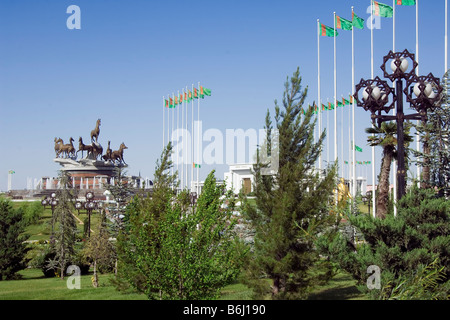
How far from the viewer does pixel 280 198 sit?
13.0 metres

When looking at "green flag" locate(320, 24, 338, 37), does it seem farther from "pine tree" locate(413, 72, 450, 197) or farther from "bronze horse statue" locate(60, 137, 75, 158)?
"bronze horse statue" locate(60, 137, 75, 158)

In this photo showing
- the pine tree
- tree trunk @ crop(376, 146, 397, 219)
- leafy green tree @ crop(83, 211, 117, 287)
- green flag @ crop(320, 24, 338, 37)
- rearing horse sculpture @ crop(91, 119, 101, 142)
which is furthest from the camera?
rearing horse sculpture @ crop(91, 119, 101, 142)

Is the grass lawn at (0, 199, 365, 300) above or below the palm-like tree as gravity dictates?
below

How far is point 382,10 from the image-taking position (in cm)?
2758

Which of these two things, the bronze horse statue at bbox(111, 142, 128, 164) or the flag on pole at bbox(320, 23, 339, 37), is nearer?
the flag on pole at bbox(320, 23, 339, 37)

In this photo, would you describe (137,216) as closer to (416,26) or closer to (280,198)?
(280,198)

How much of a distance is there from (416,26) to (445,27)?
162cm

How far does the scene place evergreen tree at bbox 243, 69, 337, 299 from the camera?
12.6m

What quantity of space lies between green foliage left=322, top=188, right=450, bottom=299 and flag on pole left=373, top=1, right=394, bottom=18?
1920 cm

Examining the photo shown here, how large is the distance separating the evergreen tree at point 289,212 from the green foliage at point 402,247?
153cm

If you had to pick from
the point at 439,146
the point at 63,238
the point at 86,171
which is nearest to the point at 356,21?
the point at 439,146

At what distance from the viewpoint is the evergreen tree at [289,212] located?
1265cm

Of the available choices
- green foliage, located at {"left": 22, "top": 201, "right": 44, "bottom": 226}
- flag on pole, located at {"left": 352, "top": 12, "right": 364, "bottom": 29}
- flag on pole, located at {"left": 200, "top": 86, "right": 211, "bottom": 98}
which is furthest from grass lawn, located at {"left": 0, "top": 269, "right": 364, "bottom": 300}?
green foliage, located at {"left": 22, "top": 201, "right": 44, "bottom": 226}

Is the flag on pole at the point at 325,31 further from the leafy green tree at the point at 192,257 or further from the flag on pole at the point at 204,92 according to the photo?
the leafy green tree at the point at 192,257
